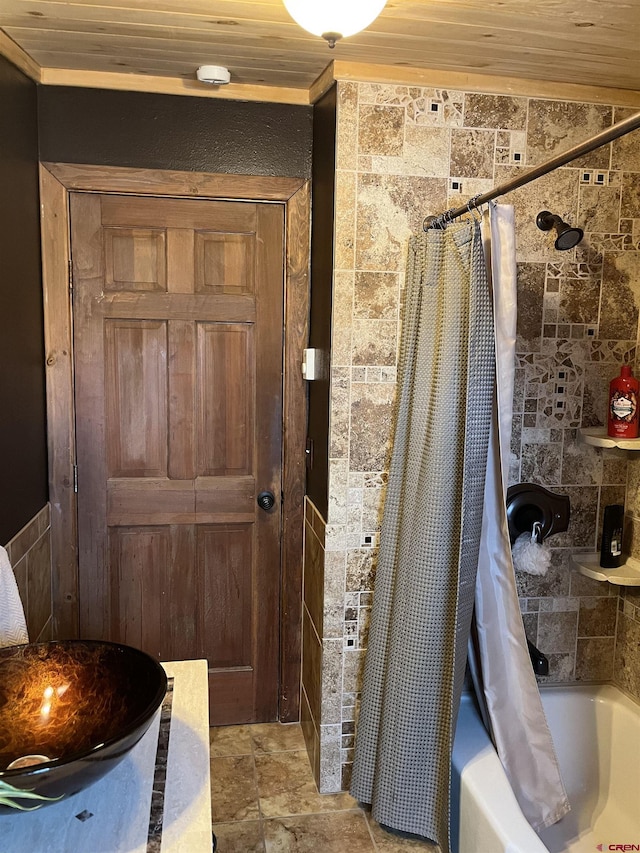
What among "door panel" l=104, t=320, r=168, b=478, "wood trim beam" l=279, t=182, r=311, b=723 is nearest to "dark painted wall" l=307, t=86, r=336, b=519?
"wood trim beam" l=279, t=182, r=311, b=723

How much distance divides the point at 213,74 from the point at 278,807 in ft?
7.64

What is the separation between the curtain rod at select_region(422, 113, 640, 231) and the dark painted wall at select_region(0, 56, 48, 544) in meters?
1.24

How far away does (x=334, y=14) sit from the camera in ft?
4.75

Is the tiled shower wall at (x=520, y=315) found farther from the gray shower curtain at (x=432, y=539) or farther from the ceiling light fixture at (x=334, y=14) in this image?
the ceiling light fixture at (x=334, y=14)

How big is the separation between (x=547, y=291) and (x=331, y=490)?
95 centimetres

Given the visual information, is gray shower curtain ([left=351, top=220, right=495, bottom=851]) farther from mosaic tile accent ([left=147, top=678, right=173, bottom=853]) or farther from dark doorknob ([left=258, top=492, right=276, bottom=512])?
mosaic tile accent ([left=147, top=678, right=173, bottom=853])

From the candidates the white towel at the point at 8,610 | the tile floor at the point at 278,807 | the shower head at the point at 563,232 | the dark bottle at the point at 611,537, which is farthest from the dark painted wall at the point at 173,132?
the tile floor at the point at 278,807

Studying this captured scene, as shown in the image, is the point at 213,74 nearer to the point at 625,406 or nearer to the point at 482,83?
the point at 482,83

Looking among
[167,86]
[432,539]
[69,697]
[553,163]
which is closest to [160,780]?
Result: [69,697]

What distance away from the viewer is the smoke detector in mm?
2176

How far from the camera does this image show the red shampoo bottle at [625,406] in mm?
2203

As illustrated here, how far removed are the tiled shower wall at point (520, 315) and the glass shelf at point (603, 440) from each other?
0.17 feet

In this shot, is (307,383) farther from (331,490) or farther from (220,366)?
(331,490)

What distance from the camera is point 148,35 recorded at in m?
1.94
